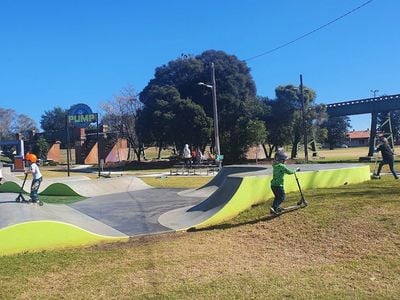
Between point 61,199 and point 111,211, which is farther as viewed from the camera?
point 61,199

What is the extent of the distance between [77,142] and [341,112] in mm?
35815

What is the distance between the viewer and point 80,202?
17.8 m

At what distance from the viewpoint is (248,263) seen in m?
6.88

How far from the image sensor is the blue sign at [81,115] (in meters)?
42.8

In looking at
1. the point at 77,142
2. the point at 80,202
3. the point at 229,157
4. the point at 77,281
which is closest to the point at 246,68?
the point at 229,157

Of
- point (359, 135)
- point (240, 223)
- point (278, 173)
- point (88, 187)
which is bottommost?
point (240, 223)

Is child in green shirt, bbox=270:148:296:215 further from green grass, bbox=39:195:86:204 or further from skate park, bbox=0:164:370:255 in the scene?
green grass, bbox=39:195:86:204

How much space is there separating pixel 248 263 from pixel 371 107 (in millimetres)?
48600

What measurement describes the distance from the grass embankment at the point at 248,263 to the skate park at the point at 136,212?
0.63 metres

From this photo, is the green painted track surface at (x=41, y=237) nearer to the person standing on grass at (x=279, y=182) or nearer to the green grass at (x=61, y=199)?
the person standing on grass at (x=279, y=182)

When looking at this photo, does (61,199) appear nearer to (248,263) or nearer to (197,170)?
(248,263)

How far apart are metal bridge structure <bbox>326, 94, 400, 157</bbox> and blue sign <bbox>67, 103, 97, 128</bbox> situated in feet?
86.9

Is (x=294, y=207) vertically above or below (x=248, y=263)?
above

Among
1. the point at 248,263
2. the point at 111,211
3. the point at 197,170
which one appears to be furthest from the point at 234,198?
the point at 197,170
